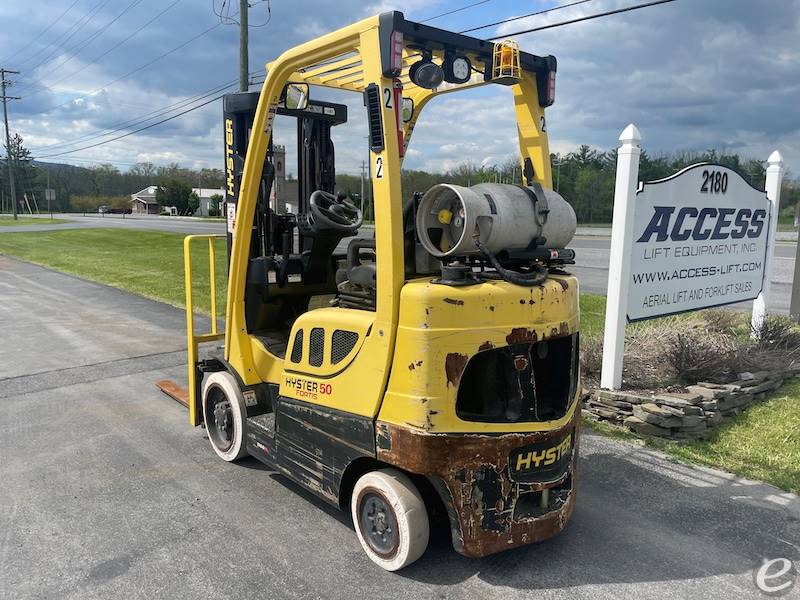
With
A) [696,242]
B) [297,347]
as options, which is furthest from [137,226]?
[297,347]

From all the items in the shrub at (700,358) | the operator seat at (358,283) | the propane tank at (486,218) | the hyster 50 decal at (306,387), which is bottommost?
the shrub at (700,358)

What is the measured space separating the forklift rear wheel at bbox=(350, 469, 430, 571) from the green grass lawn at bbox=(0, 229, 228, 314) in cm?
749

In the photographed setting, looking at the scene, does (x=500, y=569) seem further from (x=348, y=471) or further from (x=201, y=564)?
(x=201, y=564)

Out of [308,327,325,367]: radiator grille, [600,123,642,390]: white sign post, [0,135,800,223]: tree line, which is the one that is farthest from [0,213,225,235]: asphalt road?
[308,327,325,367]: radiator grille

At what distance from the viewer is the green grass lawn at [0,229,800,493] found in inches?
199

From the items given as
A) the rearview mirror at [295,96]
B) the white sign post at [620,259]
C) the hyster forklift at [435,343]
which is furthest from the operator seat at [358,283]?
the white sign post at [620,259]

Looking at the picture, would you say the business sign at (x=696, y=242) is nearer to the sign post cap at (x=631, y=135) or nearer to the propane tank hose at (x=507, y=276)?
the sign post cap at (x=631, y=135)

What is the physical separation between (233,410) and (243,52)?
1514cm

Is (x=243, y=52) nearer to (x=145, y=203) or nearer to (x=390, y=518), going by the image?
(x=390, y=518)

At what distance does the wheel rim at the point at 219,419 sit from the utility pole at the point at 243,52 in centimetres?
1373

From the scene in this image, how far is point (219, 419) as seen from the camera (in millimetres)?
4961

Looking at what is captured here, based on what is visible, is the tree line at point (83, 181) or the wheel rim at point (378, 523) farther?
the tree line at point (83, 181)

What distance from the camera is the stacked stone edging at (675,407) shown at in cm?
546

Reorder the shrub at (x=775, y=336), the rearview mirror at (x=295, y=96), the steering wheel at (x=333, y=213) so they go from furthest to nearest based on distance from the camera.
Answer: the shrub at (x=775, y=336), the rearview mirror at (x=295, y=96), the steering wheel at (x=333, y=213)
